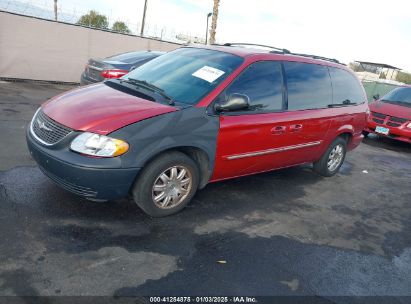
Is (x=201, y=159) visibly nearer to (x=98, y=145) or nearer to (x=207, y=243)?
(x=207, y=243)

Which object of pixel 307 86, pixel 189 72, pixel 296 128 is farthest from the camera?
pixel 307 86

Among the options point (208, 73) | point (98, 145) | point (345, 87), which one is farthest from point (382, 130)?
point (98, 145)

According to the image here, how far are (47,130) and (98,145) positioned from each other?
0.65m

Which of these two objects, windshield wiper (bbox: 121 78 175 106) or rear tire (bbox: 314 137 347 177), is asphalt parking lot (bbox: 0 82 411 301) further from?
windshield wiper (bbox: 121 78 175 106)

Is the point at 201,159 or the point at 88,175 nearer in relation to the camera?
the point at 88,175

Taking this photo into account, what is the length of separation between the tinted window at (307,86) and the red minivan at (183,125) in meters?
0.01

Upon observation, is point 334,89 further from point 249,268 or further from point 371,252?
point 249,268

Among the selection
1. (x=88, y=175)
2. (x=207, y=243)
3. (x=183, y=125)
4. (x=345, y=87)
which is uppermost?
(x=345, y=87)

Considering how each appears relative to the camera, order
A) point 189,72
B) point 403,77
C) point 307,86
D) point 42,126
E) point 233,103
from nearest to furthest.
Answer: point 42,126 < point 233,103 < point 189,72 < point 307,86 < point 403,77

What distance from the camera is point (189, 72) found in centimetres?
459

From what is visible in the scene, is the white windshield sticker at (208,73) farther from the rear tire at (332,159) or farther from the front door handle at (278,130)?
the rear tire at (332,159)

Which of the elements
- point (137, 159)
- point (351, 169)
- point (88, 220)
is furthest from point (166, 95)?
point (351, 169)

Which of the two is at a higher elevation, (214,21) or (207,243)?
(214,21)

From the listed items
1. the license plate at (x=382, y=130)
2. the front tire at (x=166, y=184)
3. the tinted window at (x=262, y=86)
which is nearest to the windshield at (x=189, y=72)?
the tinted window at (x=262, y=86)
